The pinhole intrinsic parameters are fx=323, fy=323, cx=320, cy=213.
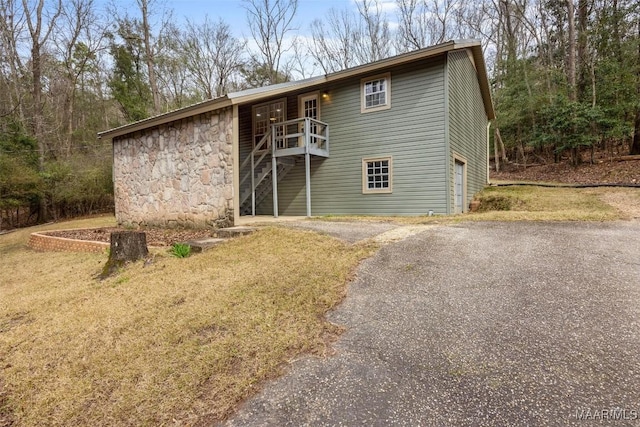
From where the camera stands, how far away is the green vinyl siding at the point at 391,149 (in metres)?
9.24

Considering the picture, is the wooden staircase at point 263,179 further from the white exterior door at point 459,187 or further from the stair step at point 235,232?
the white exterior door at point 459,187

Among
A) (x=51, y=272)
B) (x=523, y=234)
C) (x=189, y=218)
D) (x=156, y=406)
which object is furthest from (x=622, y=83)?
(x=51, y=272)

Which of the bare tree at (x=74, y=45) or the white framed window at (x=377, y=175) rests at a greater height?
the bare tree at (x=74, y=45)

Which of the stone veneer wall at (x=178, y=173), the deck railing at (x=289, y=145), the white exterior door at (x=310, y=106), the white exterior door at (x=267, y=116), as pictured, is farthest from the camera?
the white exterior door at (x=267, y=116)

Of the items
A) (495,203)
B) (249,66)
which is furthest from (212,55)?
(495,203)

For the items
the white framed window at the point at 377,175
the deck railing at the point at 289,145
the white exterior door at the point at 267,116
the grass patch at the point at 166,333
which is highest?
the white exterior door at the point at 267,116

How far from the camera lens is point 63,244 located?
310 inches

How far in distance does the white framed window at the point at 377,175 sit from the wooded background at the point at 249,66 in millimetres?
10944

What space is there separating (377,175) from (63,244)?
8630 millimetres

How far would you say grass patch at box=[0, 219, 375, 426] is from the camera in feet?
6.87

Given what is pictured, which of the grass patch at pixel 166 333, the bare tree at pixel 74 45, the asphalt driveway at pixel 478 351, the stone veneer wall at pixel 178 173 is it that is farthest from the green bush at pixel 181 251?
the bare tree at pixel 74 45

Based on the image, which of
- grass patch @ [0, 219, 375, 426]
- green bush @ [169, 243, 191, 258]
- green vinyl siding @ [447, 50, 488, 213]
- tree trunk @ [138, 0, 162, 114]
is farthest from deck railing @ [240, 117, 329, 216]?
tree trunk @ [138, 0, 162, 114]

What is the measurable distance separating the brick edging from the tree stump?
6.53 ft

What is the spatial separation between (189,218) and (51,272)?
3.31 metres
